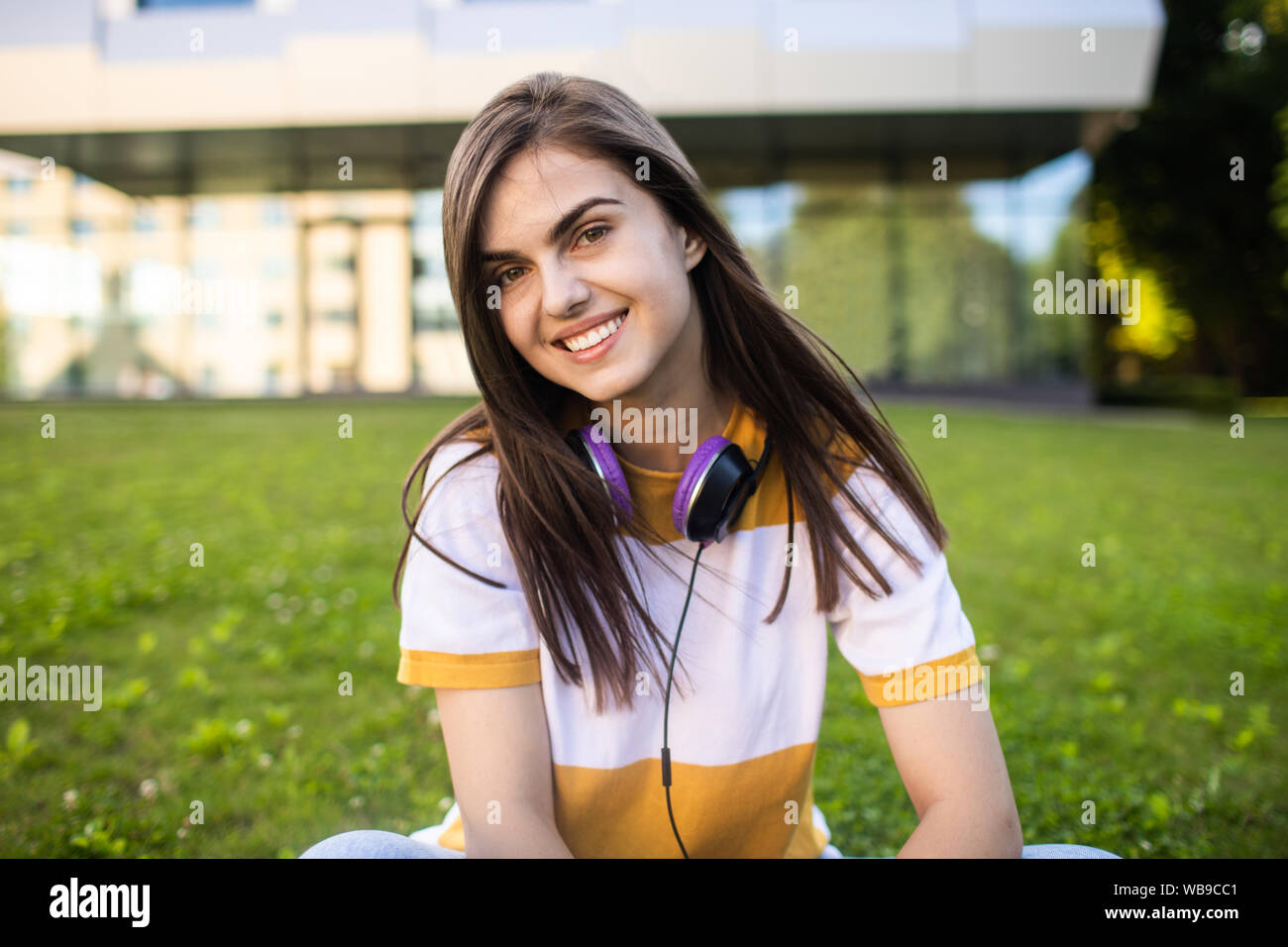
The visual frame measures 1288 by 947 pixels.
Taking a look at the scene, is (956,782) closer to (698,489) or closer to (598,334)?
(698,489)

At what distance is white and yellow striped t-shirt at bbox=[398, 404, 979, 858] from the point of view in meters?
1.58

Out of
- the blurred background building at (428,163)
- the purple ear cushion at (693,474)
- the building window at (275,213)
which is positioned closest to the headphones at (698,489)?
the purple ear cushion at (693,474)

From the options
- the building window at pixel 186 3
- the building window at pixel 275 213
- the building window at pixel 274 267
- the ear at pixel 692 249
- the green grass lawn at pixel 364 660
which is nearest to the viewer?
the ear at pixel 692 249

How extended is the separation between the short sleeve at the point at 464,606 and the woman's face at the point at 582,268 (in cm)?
32

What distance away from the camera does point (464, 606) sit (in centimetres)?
157

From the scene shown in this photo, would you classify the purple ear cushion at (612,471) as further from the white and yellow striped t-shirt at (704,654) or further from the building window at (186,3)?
the building window at (186,3)

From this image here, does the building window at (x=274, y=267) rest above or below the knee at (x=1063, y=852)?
above

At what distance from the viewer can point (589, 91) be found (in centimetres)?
167

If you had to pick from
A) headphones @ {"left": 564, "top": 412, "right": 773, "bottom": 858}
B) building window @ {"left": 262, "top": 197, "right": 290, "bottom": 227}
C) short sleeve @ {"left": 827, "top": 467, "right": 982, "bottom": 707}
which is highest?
building window @ {"left": 262, "top": 197, "right": 290, "bottom": 227}

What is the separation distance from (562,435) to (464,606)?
1.45ft

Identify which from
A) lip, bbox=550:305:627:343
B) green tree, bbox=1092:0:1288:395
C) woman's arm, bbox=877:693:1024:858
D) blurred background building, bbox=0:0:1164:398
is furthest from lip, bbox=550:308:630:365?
green tree, bbox=1092:0:1288:395

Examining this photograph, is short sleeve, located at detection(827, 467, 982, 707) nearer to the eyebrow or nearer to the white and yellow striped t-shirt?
the white and yellow striped t-shirt

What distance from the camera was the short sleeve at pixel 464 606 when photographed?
1551mm
